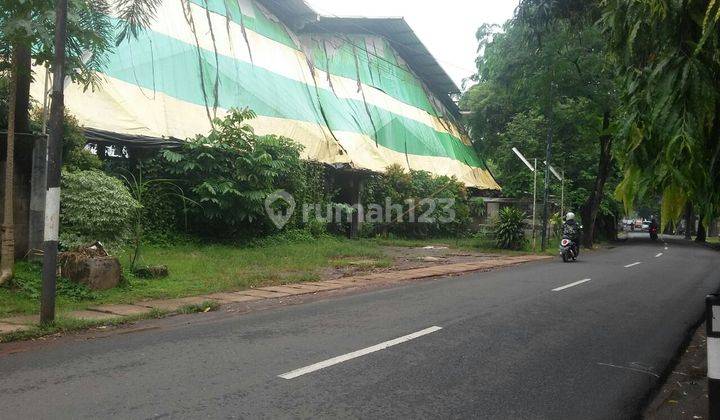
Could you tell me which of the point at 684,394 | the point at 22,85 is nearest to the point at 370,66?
the point at 22,85

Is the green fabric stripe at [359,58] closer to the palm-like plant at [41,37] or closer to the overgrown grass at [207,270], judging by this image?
the overgrown grass at [207,270]

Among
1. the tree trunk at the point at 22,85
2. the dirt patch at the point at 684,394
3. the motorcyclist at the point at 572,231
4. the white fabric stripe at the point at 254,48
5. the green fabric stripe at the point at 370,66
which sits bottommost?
the dirt patch at the point at 684,394

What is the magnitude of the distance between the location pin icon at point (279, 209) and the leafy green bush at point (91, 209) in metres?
6.13

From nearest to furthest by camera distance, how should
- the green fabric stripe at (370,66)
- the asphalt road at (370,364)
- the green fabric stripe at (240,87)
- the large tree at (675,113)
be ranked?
the large tree at (675,113)
the asphalt road at (370,364)
the green fabric stripe at (240,87)
the green fabric stripe at (370,66)

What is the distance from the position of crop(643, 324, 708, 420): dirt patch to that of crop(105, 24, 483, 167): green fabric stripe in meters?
14.8

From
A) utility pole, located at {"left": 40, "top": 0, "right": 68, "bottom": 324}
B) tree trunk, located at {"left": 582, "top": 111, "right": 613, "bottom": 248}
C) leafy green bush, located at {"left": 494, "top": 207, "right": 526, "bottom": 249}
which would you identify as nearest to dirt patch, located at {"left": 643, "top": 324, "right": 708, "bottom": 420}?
utility pole, located at {"left": 40, "top": 0, "right": 68, "bottom": 324}

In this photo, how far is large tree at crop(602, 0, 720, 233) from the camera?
3.90 m

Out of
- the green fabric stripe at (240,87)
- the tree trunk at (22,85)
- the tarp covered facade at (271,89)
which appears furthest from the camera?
the green fabric stripe at (240,87)

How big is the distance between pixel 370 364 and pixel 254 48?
1836 centimetres

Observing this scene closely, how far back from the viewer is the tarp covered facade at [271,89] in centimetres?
1623

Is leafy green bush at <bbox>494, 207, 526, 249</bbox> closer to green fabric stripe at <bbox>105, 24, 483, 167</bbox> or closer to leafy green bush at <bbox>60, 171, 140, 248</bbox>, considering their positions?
green fabric stripe at <bbox>105, 24, 483, 167</bbox>

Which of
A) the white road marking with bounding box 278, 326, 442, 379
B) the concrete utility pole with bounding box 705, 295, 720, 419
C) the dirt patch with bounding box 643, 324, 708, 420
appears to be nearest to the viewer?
the concrete utility pole with bounding box 705, 295, 720, 419

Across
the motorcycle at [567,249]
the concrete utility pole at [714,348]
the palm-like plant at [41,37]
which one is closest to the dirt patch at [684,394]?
the concrete utility pole at [714,348]

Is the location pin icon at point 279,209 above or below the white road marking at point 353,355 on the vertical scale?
above
